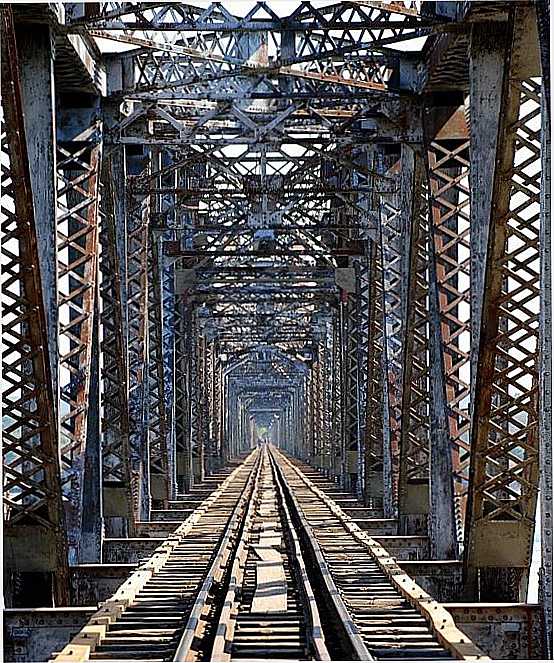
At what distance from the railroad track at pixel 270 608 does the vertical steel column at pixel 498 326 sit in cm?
116

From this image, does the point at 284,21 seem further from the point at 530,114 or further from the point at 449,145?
the point at 530,114

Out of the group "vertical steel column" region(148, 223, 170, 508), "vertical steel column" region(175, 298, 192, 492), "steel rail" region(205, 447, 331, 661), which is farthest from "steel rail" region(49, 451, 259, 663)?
"vertical steel column" region(175, 298, 192, 492)

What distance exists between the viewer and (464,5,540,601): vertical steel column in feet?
38.1

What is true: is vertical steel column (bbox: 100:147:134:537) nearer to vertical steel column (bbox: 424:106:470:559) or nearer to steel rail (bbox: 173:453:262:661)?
steel rail (bbox: 173:453:262:661)

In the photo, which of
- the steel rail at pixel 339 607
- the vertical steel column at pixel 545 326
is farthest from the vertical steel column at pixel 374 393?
the vertical steel column at pixel 545 326

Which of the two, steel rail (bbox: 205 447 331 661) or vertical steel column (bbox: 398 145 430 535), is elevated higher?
vertical steel column (bbox: 398 145 430 535)

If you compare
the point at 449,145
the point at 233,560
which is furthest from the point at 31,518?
the point at 449,145

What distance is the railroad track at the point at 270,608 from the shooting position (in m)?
8.70

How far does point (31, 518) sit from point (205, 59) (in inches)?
233

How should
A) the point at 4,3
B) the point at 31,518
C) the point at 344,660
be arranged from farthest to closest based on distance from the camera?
the point at 31,518 < the point at 4,3 < the point at 344,660

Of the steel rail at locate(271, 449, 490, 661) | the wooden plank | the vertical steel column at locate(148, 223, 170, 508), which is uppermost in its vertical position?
the vertical steel column at locate(148, 223, 170, 508)

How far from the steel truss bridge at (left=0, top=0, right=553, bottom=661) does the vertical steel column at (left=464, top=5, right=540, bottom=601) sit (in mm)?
27

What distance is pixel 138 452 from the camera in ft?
74.5

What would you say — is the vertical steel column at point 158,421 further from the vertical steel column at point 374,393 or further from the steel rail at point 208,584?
the vertical steel column at point 374,393
